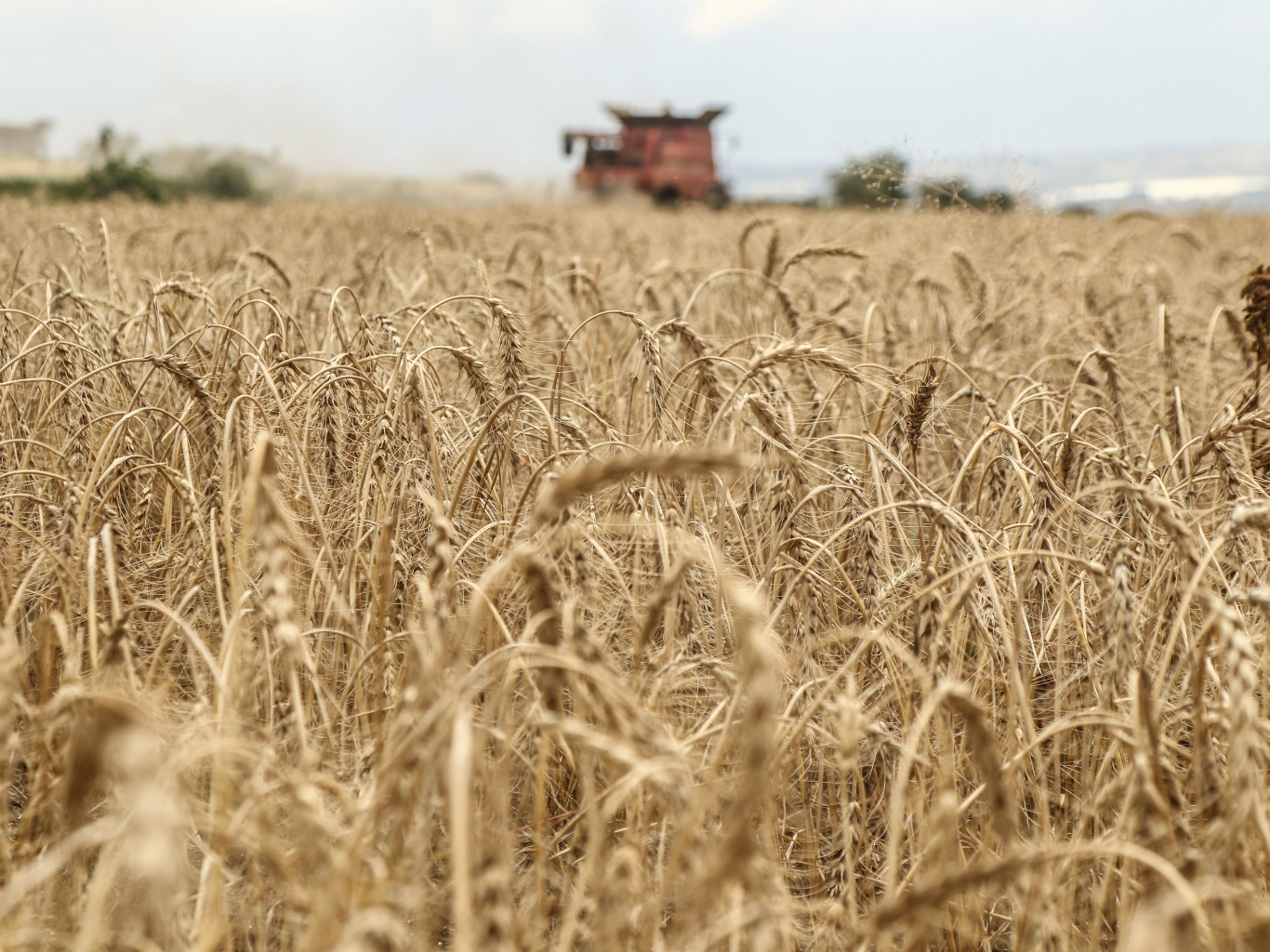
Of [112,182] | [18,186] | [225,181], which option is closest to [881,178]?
[112,182]

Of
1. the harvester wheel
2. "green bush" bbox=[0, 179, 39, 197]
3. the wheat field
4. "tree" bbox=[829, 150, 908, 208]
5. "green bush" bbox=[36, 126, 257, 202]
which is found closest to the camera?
the wheat field

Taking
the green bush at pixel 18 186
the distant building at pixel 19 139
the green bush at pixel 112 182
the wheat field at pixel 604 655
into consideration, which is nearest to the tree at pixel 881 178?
the wheat field at pixel 604 655

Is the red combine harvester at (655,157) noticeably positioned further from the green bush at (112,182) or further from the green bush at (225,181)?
the green bush at (112,182)

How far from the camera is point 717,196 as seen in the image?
Result: 21.0 metres

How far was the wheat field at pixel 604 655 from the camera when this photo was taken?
944 millimetres

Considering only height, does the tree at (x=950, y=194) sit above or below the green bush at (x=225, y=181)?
below

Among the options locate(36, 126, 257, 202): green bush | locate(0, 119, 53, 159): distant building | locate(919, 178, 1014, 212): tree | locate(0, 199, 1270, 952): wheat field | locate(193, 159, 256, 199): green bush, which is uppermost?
locate(0, 119, 53, 159): distant building

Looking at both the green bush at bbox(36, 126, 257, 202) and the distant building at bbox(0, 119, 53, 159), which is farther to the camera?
the distant building at bbox(0, 119, 53, 159)

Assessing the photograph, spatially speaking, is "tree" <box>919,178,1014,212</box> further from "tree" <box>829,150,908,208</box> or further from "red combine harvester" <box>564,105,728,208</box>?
"red combine harvester" <box>564,105,728,208</box>

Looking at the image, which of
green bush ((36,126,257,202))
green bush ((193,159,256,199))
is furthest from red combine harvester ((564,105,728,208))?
green bush ((36,126,257,202))

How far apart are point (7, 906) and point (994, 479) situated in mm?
2227

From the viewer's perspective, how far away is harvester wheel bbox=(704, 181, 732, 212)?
68.2 ft

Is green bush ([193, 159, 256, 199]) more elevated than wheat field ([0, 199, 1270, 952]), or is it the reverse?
green bush ([193, 159, 256, 199])

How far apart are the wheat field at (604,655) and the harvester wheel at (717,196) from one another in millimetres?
18098
